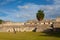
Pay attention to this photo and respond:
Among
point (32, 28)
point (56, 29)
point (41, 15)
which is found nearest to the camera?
point (56, 29)

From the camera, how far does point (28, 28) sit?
64.5 meters

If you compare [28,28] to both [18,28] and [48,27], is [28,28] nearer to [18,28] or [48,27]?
[18,28]

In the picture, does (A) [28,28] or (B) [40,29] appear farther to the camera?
(A) [28,28]

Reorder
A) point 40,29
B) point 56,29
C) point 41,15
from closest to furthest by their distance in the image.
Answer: point 56,29 → point 40,29 → point 41,15

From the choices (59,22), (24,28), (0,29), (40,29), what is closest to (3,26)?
(0,29)

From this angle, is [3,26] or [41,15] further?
[41,15]

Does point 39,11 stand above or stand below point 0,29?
above

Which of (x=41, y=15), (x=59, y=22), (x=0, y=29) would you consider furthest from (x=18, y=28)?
(x=41, y=15)

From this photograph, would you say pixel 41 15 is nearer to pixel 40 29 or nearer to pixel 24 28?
pixel 24 28

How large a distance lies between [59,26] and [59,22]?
4.66ft

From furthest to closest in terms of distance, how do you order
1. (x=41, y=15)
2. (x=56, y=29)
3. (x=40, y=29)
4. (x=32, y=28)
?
(x=41, y=15), (x=32, y=28), (x=40, y=29), (x=56, y=29)

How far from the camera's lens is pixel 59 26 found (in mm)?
57812

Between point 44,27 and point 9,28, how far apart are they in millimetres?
12555

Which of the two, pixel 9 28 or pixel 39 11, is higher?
pixel 39 11
